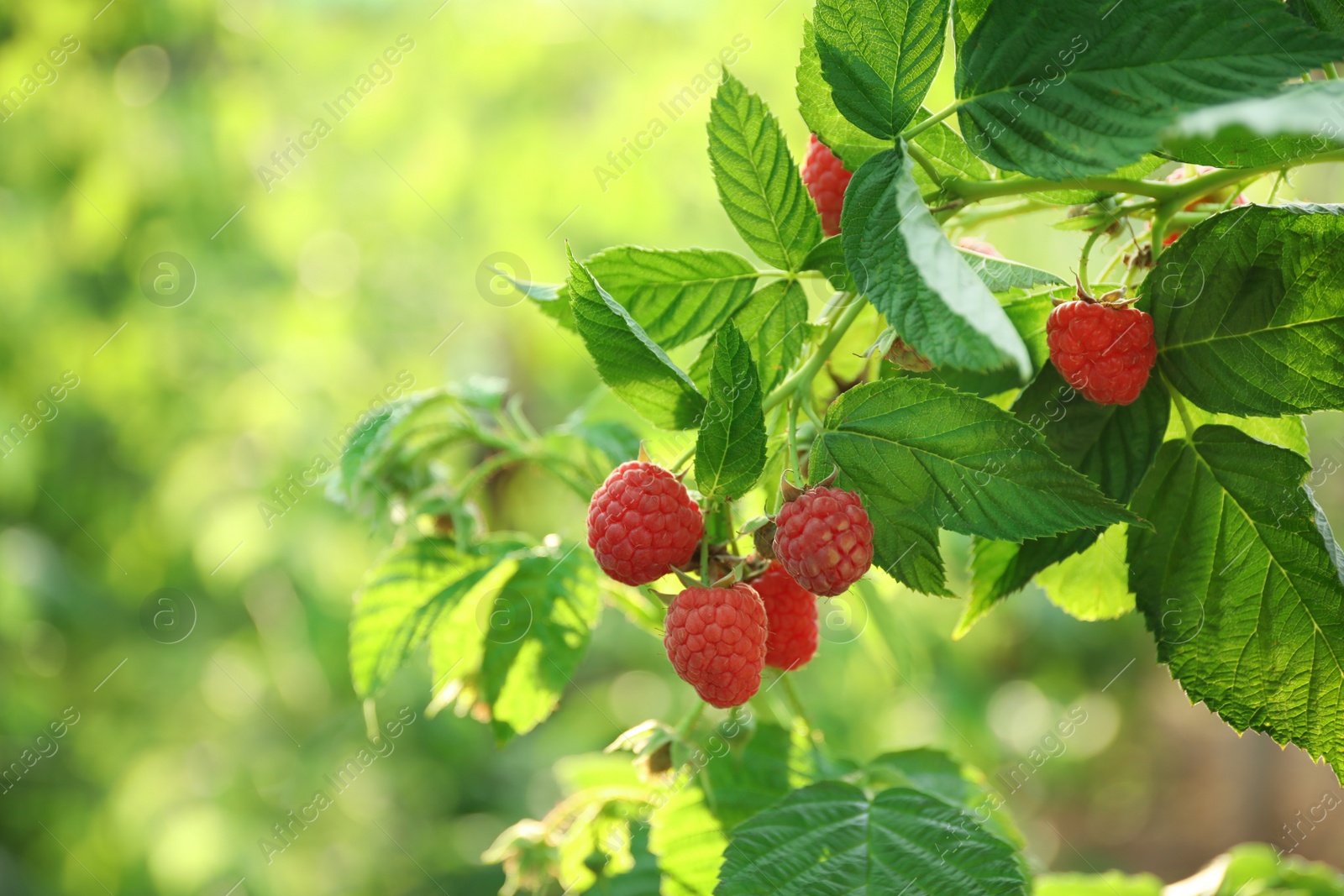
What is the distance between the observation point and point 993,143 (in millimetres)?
405

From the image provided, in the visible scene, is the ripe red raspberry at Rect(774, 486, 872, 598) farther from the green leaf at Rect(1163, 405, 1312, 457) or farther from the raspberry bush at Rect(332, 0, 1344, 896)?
the green leaf at Rect(1163, 405, 1312, 457)

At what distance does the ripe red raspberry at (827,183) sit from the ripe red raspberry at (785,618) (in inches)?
7.3

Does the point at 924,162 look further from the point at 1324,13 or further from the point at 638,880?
the point at 638,880

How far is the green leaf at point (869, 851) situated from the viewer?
502 millimetres

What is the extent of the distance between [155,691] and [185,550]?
43cm

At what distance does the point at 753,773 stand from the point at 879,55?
1.53 ft

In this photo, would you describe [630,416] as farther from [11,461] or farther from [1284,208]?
[11,461]

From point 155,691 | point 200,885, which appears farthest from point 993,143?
point 155,691

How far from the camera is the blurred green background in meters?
2.63

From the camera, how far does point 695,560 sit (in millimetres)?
454

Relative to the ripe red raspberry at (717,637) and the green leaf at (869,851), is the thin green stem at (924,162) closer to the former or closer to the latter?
the ripe red raspberry at (717,637)

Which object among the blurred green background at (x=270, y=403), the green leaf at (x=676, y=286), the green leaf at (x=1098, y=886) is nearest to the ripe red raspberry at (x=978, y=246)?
the green leaf at (x=676, y=286)

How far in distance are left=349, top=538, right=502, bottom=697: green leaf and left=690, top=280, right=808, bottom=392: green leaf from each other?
0.82 feet

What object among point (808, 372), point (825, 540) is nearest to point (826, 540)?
point (825, 540)
